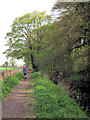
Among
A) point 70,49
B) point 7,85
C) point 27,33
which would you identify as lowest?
point 7,85

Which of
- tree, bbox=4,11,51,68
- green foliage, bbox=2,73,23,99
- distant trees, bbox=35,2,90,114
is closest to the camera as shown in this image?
distant trees, bbox=35,2,90,114

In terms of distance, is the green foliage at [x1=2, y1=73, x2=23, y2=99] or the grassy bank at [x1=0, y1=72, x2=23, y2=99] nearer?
the grassy bank at [x1=0, y1=72, x2=23, y2=99]

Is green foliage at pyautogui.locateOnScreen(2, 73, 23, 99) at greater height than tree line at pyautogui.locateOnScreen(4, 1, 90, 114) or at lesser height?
lesser

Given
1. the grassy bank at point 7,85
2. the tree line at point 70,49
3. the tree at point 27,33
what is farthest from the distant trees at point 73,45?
the tree at point 27,33

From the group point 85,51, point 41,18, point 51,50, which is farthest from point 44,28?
point 85,51

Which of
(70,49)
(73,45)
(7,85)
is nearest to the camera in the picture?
(7,85)

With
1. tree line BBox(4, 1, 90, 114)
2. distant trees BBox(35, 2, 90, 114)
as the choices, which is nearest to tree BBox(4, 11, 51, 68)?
tree line BBox(4, 1, 90, 114)

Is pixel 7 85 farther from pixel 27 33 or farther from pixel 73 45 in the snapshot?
pixel 27 33

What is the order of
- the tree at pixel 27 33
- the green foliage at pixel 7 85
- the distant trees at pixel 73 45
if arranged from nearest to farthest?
1. the distant trees at pixel 73 45
2. the green foliage at pixel 7 85
3. the tree at pixel 27 33

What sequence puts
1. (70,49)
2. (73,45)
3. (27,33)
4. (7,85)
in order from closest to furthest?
(7,85) < (73,45) < (70,49) < (27,33)

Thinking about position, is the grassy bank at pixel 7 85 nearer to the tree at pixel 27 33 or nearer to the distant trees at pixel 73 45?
the distant trees at pixel 73 45

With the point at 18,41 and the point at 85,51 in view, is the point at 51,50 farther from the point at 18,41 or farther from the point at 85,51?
the point at 18,41

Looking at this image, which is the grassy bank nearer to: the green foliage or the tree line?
the green foliage

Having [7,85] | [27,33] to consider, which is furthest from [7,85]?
[27,33]
